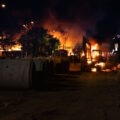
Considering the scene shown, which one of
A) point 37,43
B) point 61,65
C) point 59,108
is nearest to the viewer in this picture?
point 59,108

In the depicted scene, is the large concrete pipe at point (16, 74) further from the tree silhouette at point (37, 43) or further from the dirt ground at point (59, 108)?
the tree silhouette at point (37, 43)

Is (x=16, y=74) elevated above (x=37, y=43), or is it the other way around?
(x=37, y=43)

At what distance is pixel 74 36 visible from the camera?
120250 mm

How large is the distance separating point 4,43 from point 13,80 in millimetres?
49070

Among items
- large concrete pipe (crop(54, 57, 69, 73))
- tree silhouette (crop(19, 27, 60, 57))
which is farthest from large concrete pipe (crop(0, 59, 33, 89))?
tree silhouette (crop(19, 27, 60, 57))

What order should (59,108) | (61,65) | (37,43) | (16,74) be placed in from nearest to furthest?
(59,108), (16,74), (61,65), (37,43)

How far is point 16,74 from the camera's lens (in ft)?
23.2

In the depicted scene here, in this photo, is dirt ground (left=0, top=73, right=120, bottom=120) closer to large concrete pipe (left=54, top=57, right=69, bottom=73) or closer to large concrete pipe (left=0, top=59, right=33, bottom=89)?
large concrete pipe (left=0, top=59, right=33, bottom=89)

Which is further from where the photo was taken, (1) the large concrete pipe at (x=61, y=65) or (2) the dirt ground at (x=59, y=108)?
(1) the large concrete pipe at (x=61, y=65)

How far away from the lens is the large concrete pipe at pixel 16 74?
7051 mm

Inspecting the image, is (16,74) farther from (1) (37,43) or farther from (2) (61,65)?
(1) (37,43)

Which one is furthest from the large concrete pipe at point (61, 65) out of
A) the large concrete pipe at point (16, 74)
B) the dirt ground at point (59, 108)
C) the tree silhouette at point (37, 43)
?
the tree silhouette at point (37, 43)

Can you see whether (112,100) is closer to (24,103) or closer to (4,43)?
(24,103)

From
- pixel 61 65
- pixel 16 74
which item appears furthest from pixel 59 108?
pixel 61 65
